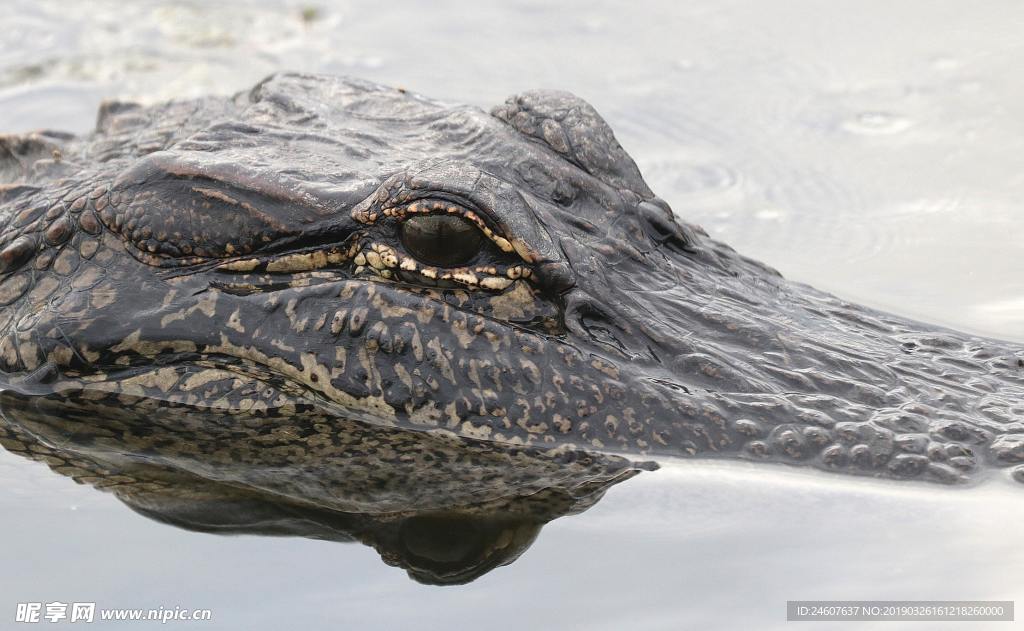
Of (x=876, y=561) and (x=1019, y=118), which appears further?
(x=1019, y=118)

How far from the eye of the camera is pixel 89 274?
17.5 ft

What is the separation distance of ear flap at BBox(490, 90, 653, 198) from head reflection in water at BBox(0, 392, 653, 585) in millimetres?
1200

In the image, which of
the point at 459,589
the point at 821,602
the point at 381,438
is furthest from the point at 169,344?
the point at 821,602

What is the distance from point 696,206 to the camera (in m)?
8.21

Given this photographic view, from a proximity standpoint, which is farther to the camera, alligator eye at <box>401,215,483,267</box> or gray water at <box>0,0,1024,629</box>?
alligator eye at <box>401,215,483,267</box>

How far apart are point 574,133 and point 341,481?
167 centimetres

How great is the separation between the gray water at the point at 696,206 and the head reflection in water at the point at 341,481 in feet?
0.32

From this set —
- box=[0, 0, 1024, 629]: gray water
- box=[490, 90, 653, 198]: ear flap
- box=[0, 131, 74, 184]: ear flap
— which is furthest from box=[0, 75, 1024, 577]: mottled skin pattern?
box=[0, 131, 74, 184]: ear flap

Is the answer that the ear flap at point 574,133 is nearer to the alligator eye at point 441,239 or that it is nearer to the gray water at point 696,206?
the alligator eye at point 441,239

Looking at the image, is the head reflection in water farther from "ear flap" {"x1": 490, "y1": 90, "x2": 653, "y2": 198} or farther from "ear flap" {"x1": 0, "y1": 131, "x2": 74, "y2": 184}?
"ear flap" {"x1": 0, "y1": 131, "x2": 74, "y2": 184}

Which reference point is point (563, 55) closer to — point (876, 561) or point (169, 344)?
point (169, 344)

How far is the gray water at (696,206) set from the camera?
14.9 ft

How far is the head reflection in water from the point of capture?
193 inches

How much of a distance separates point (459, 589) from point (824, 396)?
4.96ft
